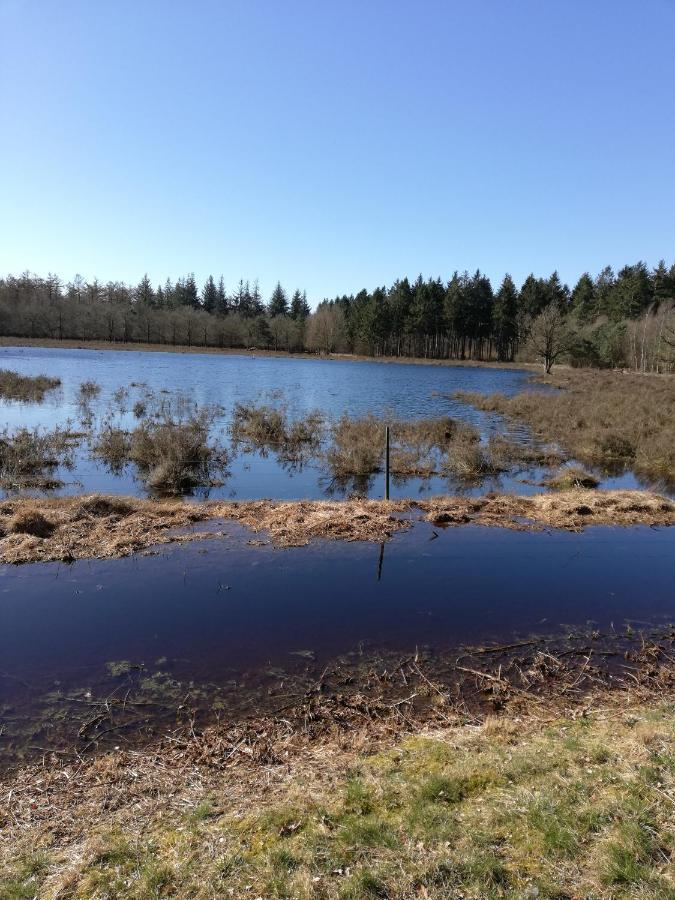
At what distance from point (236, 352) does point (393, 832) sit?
9204cm

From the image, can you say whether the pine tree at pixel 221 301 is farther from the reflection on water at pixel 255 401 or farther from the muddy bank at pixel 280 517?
the muddy bank at pixel 280 517

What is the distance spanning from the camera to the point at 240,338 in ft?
332

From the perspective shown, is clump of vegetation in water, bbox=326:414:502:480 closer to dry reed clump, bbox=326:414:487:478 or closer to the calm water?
dry reed clump, bbox=326:414:487:478

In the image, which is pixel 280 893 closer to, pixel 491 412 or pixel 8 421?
pixel 8 421

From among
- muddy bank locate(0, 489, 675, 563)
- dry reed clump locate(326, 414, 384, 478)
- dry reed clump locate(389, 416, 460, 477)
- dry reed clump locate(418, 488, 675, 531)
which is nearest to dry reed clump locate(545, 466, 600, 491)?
muddy bank locate(0, 489, 675, 563)

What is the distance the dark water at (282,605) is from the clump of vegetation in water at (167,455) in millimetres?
5147

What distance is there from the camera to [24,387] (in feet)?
103

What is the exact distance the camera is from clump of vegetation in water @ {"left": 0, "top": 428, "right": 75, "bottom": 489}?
15703 mm

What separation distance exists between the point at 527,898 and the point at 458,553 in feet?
27.7

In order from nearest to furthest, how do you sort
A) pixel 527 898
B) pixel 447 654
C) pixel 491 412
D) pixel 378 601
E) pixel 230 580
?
pixel 527 898 → pixel 447 654 → pixel 378 601 → pixel 230 580 → pixel 491 412

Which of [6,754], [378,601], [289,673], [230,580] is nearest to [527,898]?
[289,673]

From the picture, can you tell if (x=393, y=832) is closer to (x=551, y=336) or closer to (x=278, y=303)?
(x=551, y=336)

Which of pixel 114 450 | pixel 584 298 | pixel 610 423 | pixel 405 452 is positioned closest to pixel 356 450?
pixel 405 452

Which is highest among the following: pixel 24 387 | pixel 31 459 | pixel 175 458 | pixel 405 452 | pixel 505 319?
pixel 505 319
